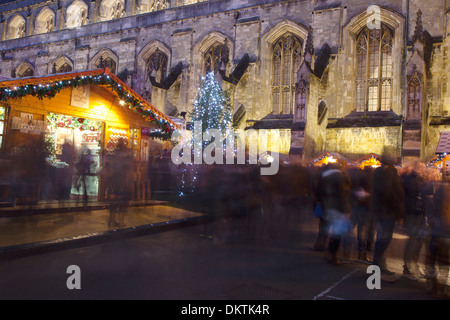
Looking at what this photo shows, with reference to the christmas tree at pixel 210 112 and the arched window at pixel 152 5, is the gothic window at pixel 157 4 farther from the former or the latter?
the christmas tree at pixel 210 112

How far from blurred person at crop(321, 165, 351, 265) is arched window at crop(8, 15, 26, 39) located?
35.7 m

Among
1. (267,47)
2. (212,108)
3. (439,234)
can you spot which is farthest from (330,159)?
(439,234)

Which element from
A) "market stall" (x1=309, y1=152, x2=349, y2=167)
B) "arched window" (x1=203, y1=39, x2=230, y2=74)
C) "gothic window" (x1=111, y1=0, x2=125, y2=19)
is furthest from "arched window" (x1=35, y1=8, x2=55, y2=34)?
"market stall" (x1=309, y1=152, x2=349, y2=167)

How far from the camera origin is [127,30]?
25.4 metres

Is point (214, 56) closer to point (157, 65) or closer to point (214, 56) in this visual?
point (214, 56)

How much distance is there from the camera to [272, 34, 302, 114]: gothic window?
66.3 feet

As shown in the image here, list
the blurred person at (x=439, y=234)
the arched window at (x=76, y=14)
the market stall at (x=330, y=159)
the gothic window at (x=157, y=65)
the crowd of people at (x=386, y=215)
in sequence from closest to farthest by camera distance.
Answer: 1. the blurred person at (x=439, y=234)
2. the crowd of people at (x=386, y=215)
3. the market stall at (x=330, y=159)
4. the gothic window at (x=157, y=65)
5. the arched window at (x=76, y=14)

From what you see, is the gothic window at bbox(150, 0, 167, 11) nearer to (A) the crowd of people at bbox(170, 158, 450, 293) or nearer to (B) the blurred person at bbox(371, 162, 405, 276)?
(A) the crowd of people at bbox(170, 158, 450, 293)

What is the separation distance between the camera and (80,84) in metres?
9.79

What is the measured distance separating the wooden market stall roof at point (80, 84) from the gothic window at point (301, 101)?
704cm

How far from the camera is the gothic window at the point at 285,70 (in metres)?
20.2

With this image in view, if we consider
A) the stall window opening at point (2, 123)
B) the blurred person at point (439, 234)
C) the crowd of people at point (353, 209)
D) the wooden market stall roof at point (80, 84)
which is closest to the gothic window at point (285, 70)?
the wooden market stall roof at point (80, 84)

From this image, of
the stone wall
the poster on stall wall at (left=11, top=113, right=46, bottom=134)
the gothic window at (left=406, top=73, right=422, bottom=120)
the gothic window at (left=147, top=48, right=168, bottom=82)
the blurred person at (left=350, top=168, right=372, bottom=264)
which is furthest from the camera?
the gothic window at (left=147, top=48, right=168, bottom=82)

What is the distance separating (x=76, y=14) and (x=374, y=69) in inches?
966
